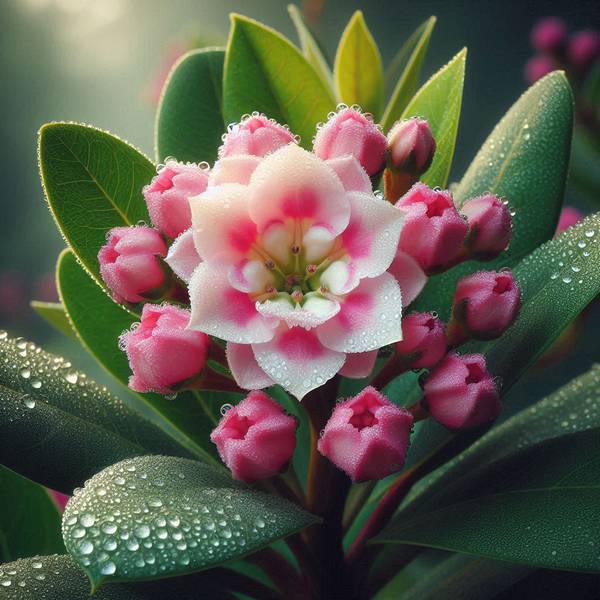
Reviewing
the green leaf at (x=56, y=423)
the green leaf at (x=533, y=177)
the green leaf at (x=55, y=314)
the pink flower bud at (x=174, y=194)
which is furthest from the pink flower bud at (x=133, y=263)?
the green leaf at (x=55, y=314)

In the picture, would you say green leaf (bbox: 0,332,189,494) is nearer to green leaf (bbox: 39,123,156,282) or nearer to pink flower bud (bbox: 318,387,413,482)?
green leaf (bbox: 39,123,156,282)

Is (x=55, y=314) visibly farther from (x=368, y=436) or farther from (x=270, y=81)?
(x=368, y=436)

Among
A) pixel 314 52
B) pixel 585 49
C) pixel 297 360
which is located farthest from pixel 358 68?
pixel 585 49

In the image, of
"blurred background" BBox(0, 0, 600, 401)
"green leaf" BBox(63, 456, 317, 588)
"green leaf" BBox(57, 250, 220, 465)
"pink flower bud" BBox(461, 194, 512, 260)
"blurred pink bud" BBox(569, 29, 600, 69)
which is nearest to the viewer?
"green leaf" BBox(63, 456, 317, 588)

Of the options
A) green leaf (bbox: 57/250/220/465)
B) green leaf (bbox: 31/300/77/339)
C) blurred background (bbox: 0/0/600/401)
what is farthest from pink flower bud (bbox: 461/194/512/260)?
blurred background (bbox: 0/0/600/401)

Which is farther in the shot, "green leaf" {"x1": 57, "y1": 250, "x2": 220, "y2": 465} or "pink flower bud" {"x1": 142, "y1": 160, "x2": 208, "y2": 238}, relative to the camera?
"green leaf" {"x1": 57, "y1": 250, "x2": 220, "y2": 465}

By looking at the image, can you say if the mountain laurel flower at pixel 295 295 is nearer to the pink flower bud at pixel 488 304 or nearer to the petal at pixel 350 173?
the petal at pixel 350 173

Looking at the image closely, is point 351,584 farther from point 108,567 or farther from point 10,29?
point 10,29
